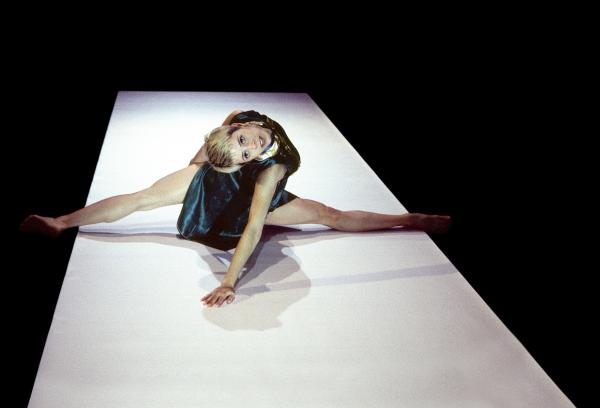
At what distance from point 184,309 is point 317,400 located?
2.21 ft

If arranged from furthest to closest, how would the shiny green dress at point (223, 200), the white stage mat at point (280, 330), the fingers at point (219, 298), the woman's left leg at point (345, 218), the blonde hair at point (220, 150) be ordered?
1. the woman's left leg at point (345, 218)
2. the shiny green dress at point (223, 200)
3. the blonde hair at point (220, 150)
4. the fingers at point (219, 298)
5. the white stage mat at point (280, 330)

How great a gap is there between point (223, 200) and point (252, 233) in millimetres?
343

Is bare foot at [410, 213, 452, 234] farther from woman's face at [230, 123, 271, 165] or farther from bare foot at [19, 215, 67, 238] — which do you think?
bare foot at [19, 215, 67, 238]

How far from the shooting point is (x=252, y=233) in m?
2.36

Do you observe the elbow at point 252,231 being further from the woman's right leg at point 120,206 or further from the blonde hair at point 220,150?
the woman's right leg at point 120,206

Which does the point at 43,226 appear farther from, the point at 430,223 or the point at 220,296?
the point at 430,223

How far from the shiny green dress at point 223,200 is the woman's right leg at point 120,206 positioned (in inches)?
3.0

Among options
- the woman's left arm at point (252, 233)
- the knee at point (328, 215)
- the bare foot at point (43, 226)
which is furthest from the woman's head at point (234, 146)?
the bare foot at point (43, 226)

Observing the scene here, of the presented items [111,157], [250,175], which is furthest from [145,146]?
[250,175]

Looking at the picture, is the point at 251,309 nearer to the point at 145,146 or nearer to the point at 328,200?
the point at 328,200

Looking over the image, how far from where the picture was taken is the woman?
→ 7.78 ft

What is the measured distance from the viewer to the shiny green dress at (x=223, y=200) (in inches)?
103

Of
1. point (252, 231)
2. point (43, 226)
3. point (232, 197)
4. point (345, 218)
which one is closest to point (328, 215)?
point (345, 218)

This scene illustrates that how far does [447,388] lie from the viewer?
1.92 metres
